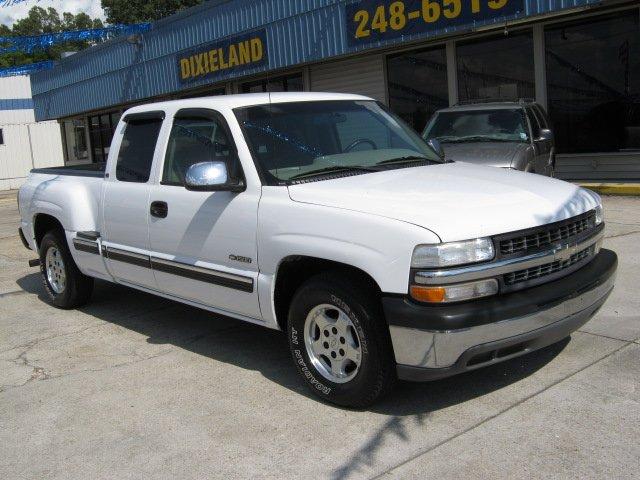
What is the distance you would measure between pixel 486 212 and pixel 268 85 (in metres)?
16.8

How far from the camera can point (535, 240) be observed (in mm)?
3764

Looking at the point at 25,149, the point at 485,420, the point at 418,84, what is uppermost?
the point at 25,149

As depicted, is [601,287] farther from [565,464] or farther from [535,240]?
[565,464]

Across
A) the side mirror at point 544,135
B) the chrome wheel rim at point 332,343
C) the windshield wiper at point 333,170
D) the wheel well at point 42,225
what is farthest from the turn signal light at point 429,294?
the side mirror at point 544,135

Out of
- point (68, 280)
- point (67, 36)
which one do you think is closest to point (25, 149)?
point (67, 36)

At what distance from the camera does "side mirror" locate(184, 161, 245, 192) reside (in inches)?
172

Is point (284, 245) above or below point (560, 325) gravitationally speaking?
above

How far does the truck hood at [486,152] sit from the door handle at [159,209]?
4738 mm

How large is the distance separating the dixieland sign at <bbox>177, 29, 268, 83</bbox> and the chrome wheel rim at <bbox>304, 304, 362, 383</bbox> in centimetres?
1455

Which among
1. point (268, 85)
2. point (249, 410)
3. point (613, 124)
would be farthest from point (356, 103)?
point (268, 85)

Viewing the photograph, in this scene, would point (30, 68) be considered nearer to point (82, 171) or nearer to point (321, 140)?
point (82, 171)

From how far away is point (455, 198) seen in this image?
3.89m

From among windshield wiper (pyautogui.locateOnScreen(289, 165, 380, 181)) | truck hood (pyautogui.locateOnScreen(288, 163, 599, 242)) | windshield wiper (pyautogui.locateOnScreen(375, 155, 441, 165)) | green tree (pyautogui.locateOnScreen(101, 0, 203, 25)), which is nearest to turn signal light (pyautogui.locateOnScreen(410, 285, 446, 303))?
truck hood (pyautogui.locateOnScreen(288, 163, 599, 242))

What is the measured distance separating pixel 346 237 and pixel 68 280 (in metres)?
3.76
